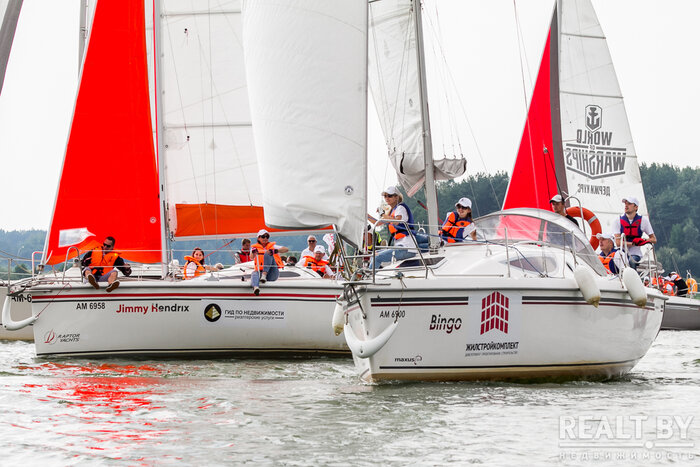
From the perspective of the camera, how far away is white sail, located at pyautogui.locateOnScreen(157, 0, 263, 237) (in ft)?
55.4

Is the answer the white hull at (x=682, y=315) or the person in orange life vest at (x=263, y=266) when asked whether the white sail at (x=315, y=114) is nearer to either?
the person in orange life vest at (x=263, y=266)

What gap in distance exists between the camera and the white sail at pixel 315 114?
10094 mm

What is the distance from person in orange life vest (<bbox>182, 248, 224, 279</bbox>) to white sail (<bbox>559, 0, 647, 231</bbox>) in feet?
30.5

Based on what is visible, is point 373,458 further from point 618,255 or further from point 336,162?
point 618,255

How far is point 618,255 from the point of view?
11.4 metres

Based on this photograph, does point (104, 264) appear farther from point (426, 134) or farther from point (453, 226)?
point (453, 226)

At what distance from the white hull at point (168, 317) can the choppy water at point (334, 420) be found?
203 cm

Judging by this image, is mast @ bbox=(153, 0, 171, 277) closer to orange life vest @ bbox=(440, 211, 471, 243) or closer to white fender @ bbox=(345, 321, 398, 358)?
orange life vest @ bbox=(440, 211, 471, 243)

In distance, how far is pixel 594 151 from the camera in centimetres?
2169

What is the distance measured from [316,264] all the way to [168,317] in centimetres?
339

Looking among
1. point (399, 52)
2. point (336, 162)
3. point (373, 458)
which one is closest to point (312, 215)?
point (336, 162)

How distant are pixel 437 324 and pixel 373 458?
312 centimetres

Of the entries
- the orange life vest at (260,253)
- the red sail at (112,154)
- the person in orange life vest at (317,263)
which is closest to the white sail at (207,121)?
the red sail at (112,154)

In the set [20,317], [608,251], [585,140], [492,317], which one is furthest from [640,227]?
[20,317]
